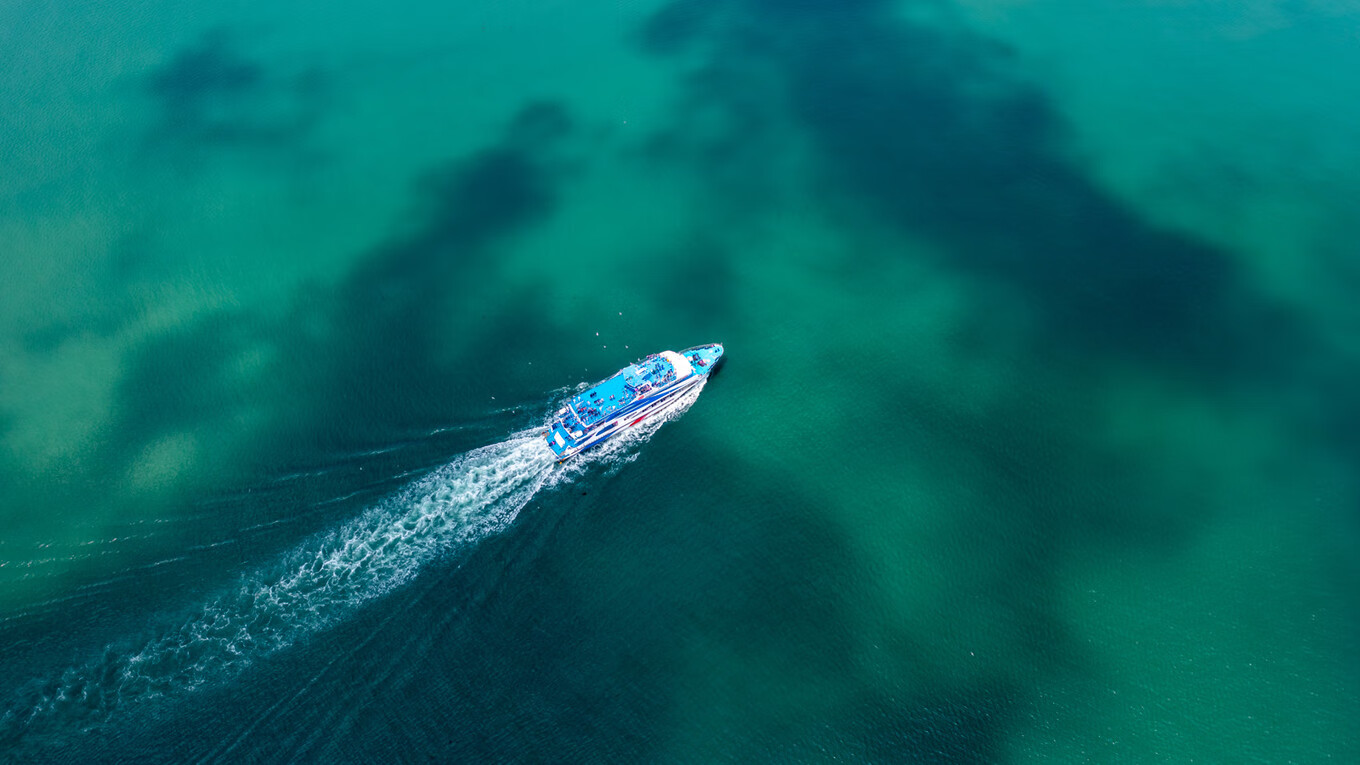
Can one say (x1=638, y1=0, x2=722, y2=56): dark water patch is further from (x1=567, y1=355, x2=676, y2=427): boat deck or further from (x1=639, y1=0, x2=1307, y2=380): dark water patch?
(x1=567, y1=355, x2=676, y2=427): boat deck

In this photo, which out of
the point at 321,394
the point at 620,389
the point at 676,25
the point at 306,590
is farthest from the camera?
the point at 676,25

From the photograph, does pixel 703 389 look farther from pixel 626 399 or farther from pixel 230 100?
pixel 230 100

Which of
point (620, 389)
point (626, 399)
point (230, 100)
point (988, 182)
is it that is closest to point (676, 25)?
point (988, 182)

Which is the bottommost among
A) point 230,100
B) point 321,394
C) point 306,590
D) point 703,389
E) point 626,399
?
point 306,590

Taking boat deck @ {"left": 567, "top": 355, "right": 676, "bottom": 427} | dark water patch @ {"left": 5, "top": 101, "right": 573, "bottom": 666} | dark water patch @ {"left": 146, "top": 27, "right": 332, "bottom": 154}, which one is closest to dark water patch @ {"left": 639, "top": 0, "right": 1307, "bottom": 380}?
boat deck @ {"left": 567, "top": 355, "right": 676, "bottom": 427}

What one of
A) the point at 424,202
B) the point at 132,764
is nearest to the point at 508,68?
the point at 424,202

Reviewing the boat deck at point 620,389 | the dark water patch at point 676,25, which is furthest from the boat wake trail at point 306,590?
→ the dark water patch at point 676,25
